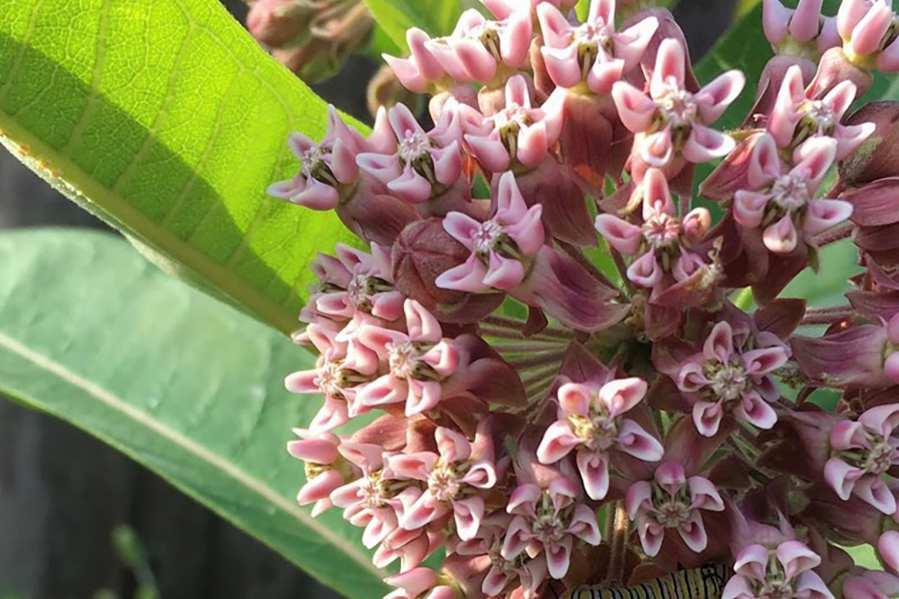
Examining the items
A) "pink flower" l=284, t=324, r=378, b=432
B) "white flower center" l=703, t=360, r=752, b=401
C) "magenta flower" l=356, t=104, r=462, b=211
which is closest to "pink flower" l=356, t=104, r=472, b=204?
"magenta flower" l=356, t=104, r=462, b=211

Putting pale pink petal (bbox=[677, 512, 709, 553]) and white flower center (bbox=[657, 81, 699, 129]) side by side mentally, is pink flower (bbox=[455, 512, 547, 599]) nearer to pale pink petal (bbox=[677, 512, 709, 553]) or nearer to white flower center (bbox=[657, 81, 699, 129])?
pale pink petal (bbox=[677, 512, 709, 553])

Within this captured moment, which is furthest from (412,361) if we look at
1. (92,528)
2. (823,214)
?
(92,528)

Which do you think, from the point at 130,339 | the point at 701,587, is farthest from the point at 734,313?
the point at 130,339

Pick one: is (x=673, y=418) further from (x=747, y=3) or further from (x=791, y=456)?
(x=747, y=3)

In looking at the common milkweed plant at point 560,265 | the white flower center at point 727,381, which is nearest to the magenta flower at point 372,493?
the common milkweed plant at point 560,265

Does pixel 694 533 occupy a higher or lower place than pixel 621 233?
lower

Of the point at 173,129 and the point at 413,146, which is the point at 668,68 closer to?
the point at 413,146

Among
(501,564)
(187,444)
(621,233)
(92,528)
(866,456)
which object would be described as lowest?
(92,528)
